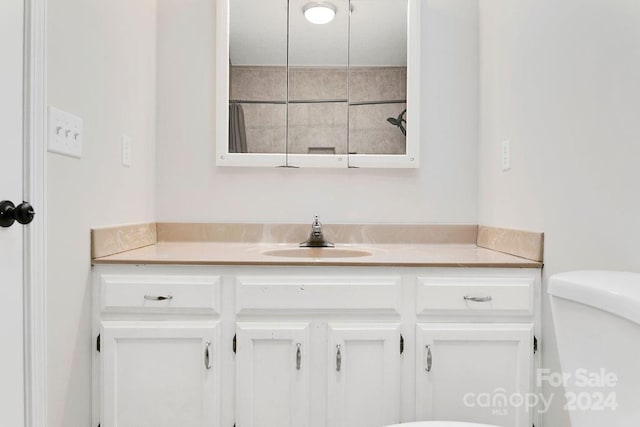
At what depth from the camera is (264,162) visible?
173 cm

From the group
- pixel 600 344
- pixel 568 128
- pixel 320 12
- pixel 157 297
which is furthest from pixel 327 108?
pixel 600 344

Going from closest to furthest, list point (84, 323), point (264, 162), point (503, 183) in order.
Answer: point (84, 323) < point (503, 183) < point (264, 162)

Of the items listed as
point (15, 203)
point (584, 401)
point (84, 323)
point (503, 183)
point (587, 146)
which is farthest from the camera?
point (503, 183)

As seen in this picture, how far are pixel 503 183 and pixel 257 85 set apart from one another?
3.67 feet

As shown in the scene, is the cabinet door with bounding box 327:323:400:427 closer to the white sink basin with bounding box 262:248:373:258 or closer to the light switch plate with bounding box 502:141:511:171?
the white sink basin with bounding box 262:248:373:258

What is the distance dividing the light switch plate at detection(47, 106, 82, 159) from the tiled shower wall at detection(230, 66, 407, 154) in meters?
0.74

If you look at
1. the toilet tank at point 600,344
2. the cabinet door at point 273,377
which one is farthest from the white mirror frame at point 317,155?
→ the toilet tank at point 600,344

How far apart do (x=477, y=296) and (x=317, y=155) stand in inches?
34.8

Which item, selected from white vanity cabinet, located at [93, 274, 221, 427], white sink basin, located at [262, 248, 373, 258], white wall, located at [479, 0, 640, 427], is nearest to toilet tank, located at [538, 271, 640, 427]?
white wall, located at [479, 0, 640, 427]

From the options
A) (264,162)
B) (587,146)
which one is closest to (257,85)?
(264,162)

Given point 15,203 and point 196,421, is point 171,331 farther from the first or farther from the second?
point 15,203

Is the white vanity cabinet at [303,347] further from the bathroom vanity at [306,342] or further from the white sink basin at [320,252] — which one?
the white sink basin at [320,252]

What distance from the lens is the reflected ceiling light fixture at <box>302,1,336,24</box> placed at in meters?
1.75

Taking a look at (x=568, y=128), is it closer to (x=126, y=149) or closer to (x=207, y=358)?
(x=207, y=358)
